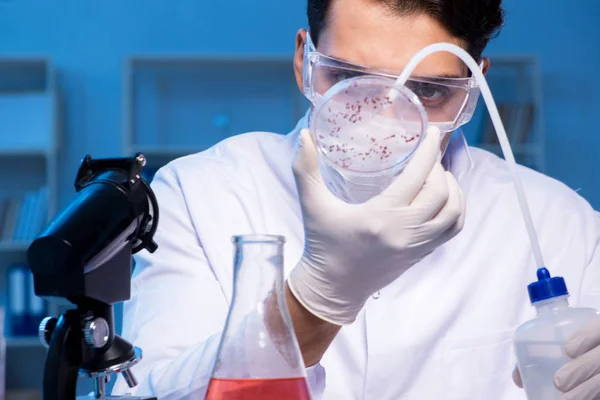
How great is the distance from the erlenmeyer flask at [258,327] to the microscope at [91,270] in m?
0.10

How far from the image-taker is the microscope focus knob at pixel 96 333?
26.2 inches

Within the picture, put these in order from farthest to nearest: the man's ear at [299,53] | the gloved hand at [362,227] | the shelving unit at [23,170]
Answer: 1. the shelving unit at [23,170]
2. the man's ear at [299,53]
3. the gloved hand at [362,227]

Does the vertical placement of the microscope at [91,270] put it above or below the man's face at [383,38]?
below

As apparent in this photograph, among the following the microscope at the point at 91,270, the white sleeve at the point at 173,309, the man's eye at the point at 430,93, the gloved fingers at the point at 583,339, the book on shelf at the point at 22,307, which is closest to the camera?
the microscope at the point at 91,270

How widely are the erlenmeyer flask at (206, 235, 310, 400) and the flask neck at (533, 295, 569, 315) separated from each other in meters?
0.25

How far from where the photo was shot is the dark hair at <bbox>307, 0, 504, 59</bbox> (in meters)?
1.33

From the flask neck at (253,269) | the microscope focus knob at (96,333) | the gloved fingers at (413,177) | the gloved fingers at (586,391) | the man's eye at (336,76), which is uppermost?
the man's eye at (336,76)

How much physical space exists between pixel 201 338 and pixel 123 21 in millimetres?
3454

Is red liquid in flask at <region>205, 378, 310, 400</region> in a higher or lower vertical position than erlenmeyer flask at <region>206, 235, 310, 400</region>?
lower

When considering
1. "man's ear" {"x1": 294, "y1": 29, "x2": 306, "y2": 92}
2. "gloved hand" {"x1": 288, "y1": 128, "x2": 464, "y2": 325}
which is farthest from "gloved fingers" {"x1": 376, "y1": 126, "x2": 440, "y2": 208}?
"man's ear" {"x1": 294, "y1": 29, "x2": 306, "y2": 92}

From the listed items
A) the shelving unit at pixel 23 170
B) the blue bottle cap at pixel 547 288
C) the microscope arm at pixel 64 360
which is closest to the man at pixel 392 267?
the blue bottle cap at pixel 547 288

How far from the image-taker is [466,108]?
1.29 metres

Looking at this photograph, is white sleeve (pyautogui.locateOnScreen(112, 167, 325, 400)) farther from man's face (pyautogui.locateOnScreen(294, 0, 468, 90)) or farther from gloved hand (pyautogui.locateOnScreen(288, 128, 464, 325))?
man's face (pyautogui.locateOnScreen(294, 0, 468, 90))

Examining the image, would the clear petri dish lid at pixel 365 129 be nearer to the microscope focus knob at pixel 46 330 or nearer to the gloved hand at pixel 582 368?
the gloved hand at pixel 582 368
